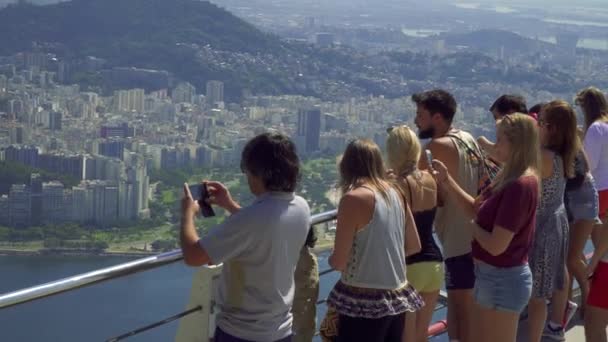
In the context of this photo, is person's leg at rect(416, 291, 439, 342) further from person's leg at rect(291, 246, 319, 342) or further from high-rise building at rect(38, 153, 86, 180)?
high-rise building at rect(38, 153, 86, 180)

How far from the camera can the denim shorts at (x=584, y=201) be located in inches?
213

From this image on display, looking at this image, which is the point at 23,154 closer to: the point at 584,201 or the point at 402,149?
the point at 584,201

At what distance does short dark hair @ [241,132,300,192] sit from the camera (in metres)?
3.47

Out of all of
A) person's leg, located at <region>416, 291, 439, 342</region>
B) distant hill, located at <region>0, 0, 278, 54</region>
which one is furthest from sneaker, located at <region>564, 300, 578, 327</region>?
distant hill, located at <region>0, 0, 278, 54</region>

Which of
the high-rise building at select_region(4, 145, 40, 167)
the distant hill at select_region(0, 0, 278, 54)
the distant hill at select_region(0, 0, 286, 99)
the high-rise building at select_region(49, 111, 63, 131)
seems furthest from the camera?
the distant hill at select_region(0, 0, 278, 54)

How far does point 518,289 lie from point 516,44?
43121 mm

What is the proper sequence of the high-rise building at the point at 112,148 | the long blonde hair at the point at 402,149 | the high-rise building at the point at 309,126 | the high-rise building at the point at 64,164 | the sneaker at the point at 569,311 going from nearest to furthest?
the long blonde hair at the point at 402,149
the sneaker at the point at 569,311
the high-rise building at the point at 309,126
the high-rise building at the point at 64,164
the high-rise building at the point at 112,148

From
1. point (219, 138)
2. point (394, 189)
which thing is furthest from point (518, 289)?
point (219, 138)

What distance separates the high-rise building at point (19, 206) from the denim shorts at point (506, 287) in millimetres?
26271

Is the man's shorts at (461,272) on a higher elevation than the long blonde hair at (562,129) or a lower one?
lower

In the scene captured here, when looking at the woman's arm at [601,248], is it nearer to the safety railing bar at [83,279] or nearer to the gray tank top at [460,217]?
the gray tank top at [460,217]

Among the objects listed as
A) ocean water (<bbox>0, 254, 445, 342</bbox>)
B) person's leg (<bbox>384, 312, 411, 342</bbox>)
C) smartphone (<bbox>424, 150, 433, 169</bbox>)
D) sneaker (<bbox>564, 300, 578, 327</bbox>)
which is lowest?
ocean water (<bbox>0, 254, 445, 342</bbox>)

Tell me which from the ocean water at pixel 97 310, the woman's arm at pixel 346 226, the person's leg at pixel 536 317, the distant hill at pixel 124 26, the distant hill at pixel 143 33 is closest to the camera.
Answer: the woman's arm at pixel 346 226

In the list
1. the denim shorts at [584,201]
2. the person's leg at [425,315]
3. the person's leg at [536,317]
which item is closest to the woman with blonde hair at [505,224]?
the person's leg at [425,315]
